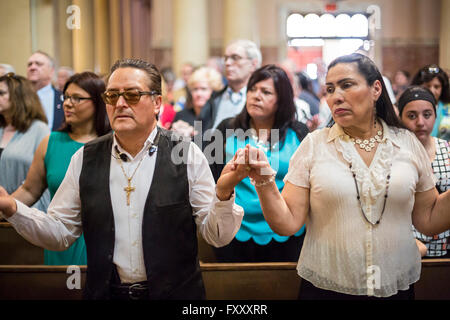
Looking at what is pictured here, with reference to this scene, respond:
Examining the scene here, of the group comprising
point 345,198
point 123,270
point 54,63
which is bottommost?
point 123,270

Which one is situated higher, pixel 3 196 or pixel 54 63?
pixel 54 63

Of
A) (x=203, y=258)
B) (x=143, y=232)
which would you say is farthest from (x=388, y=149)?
(x=203, y=258)

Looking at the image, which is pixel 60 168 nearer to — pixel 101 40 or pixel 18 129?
pixel 18 129

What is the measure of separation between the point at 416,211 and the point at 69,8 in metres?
3.01

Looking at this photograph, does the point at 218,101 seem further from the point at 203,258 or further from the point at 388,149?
the point at 388,149

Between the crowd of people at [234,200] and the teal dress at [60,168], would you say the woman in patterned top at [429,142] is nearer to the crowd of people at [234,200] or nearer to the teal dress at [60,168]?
the crowd of people at [234,200]

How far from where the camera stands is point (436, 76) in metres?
4.57

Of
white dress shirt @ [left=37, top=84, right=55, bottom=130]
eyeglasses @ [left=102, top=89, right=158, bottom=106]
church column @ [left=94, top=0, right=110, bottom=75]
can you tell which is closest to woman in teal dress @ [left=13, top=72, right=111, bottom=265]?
eyeglasses @ [left=102, top=89, right=158, bottom=106]

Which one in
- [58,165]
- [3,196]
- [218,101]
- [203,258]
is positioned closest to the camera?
[3,196]

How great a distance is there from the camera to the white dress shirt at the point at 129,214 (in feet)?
6.79

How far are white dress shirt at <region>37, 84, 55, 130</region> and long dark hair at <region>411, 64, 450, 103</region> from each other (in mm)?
3500

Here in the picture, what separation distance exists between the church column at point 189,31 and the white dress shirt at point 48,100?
5776 mm

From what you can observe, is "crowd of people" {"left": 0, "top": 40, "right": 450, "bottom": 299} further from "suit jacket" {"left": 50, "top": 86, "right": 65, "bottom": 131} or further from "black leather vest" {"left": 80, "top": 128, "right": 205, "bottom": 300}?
"suit jacket" {"left": 50, "top": 86, "right": 65, "bottom": 131}

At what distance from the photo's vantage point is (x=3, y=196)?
201 centimetres
